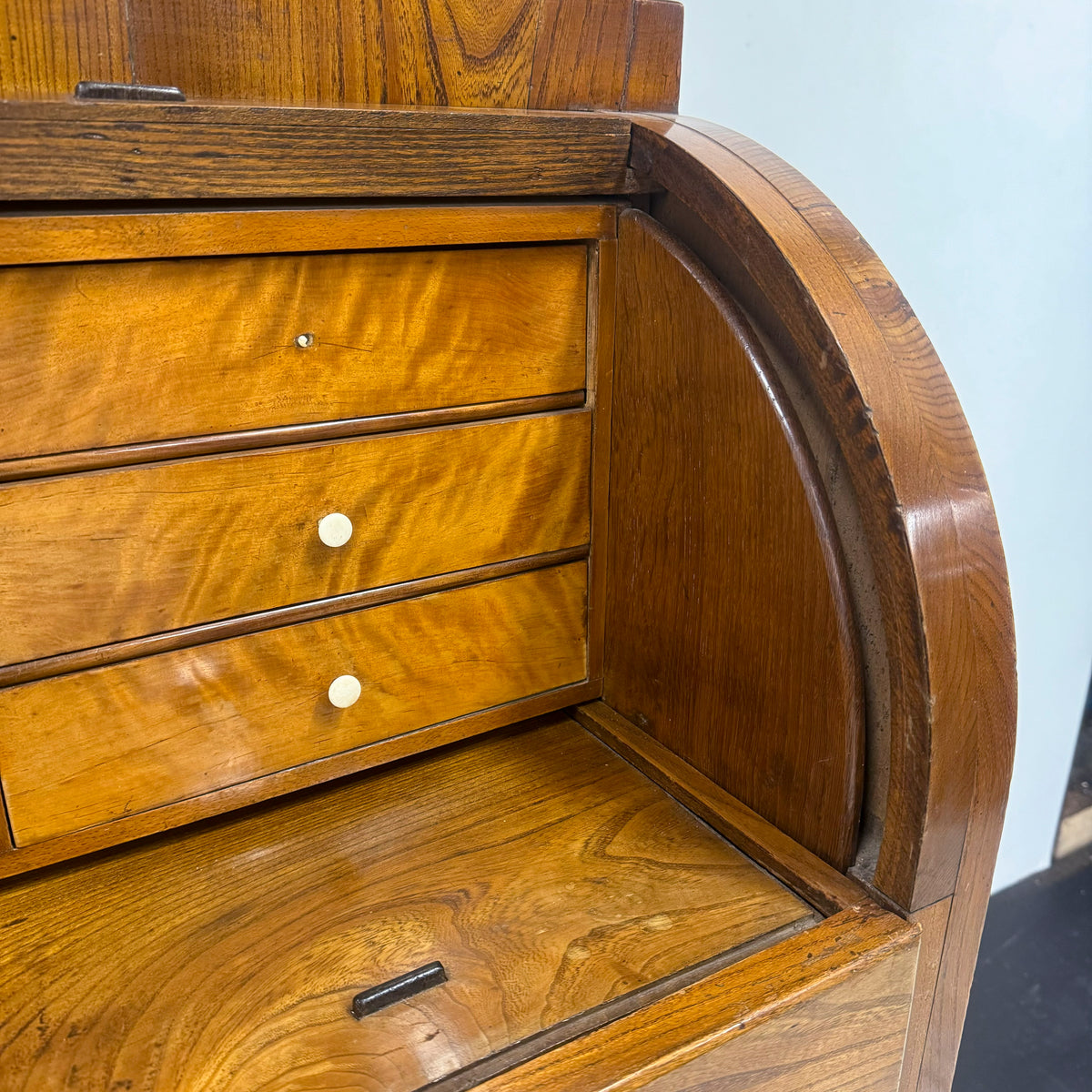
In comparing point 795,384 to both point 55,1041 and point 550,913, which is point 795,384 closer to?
point 550,913

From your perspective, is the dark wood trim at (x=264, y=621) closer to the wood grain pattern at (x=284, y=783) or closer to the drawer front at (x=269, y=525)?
the drawer front at (x=269, y=525)

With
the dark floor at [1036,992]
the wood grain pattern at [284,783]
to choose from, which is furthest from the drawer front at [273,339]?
the dark floor at [1036,992]

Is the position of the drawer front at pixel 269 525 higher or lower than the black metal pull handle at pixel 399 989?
higher

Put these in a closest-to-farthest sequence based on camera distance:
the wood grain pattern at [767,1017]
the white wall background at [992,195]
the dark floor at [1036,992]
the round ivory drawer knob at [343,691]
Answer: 1. the wood grain pattern at [767,1017]
2. the round ivory drawer knob at [343,691]
3. the white wall background at [992,195]
4. the dark floor at [1036,992]

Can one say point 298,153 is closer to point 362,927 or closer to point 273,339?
point 273,339

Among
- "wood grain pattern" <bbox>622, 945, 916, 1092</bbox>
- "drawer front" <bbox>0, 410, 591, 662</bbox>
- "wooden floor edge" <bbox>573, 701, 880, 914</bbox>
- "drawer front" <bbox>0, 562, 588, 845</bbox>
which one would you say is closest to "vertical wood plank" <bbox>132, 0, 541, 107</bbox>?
"drawer front" <bbox>0, 410, 591, 662</bbox>

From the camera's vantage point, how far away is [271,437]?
62 cm

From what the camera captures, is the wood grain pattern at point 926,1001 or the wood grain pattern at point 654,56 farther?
the wood grain pattern at point 654,56

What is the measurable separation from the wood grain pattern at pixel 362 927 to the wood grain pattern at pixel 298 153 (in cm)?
43

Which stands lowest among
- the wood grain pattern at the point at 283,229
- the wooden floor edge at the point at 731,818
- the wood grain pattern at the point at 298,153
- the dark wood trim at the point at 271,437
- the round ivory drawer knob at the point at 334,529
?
the wooden floor edge at the point at 731,818

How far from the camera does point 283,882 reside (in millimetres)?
632

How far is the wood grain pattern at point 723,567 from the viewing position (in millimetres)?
593

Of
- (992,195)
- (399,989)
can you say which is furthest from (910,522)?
(992,195)

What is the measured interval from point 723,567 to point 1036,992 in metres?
1.31
